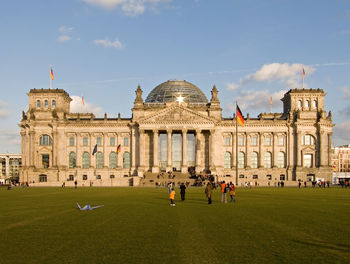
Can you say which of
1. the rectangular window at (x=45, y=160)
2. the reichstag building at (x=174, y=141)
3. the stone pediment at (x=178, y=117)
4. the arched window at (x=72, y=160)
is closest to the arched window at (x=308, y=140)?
the reichstag building at (x=174, y=141)

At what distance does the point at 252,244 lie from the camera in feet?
59.7

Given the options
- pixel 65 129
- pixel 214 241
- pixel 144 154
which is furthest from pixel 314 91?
pixel 214 241

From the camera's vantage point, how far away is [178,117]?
11144 cm

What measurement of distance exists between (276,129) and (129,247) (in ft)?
339

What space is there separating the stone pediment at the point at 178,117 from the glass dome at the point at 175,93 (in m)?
15.1

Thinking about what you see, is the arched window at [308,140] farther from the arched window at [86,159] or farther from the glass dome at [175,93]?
the arched window at [86,159]

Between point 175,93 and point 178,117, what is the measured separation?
19.0 metres

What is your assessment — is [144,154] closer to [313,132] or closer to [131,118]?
[131,118]

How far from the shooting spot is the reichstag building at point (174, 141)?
112 metres

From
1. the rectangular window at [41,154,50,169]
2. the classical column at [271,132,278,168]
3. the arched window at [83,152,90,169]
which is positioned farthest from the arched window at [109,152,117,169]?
the classical column at [271,132,278,168]

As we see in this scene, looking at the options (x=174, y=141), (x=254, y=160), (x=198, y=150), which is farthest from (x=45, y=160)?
(x=254, y=160)

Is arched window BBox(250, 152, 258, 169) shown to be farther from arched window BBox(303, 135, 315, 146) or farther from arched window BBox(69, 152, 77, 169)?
arched window BBox(69, 152, 77, 169)

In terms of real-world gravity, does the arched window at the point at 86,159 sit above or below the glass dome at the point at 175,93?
below

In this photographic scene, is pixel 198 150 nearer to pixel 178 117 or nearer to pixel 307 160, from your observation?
pixel 178 117
